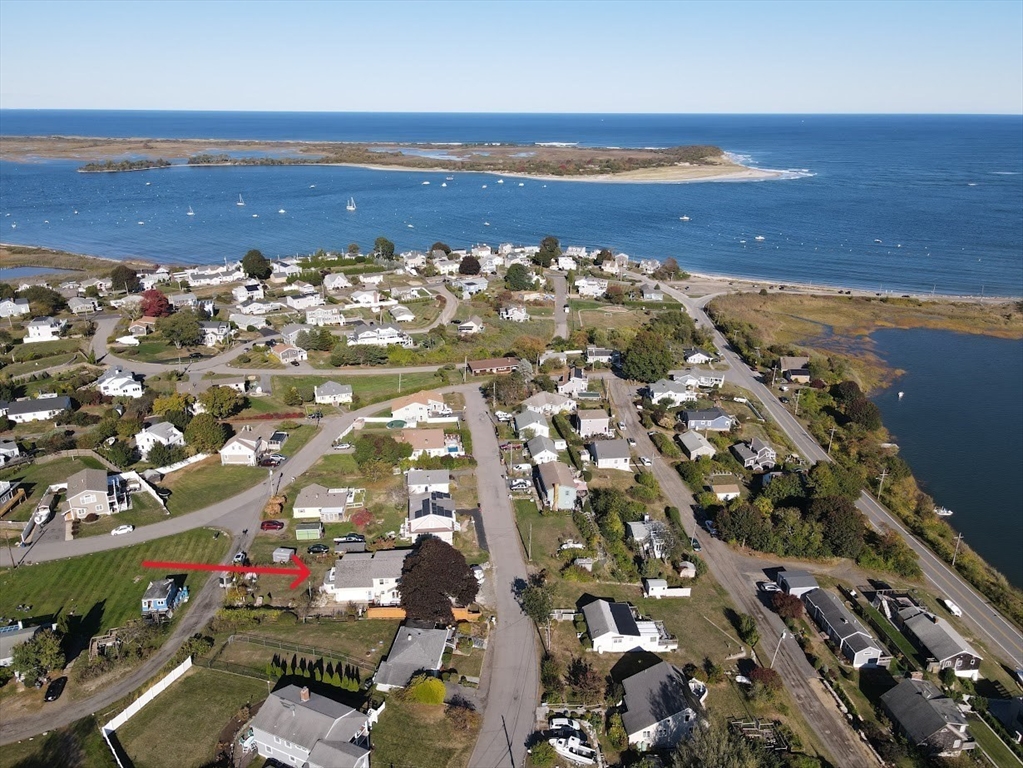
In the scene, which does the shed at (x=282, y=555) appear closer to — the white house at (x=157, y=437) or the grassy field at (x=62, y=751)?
the grassy field at (x=62, y=751)

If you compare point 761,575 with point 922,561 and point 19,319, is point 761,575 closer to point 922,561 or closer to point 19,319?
point 922,561

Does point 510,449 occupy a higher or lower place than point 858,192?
lower

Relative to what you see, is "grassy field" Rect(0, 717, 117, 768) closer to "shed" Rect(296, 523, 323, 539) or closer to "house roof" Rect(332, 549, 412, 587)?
"house roof" Rect(332, 549, 412, 587)

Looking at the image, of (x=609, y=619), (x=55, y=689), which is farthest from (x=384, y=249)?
(x=55, y=689)

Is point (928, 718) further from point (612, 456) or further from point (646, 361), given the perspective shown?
point (646, 361)

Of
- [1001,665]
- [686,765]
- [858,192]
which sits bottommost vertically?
[1001,665]

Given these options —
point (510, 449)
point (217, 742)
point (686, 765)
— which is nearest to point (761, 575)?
point (686, 765)

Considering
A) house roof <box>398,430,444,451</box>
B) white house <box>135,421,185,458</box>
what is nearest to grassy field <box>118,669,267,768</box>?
house roof <box>398,430,444,451</box>

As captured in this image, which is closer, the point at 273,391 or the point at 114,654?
the point at 114,654
